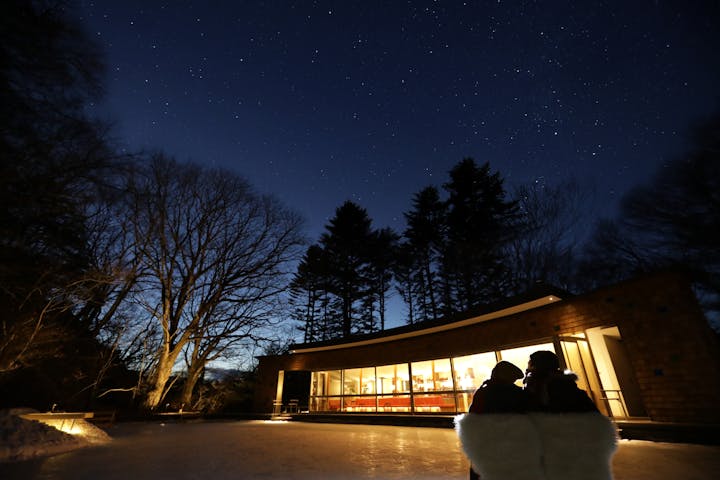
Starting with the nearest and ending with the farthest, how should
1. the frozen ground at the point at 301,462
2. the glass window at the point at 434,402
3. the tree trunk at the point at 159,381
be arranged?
the frozen ground at the point at 301,462
the glass window at the point at 434,402
the tree trunk at the point at 159,381

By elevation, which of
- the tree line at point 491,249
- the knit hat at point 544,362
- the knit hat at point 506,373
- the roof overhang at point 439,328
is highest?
the tree line at point 491,249

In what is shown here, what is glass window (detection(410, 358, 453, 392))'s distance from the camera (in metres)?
11.3

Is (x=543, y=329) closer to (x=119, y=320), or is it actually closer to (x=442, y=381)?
(x=442, y=381)

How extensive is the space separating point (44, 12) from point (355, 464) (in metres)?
8.68

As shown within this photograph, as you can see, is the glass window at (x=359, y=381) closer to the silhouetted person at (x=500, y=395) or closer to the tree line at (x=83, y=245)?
the tree line at (x=83, y=245)

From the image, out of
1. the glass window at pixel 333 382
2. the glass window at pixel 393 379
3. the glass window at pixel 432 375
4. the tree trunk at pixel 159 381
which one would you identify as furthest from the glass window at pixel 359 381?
the tree trunk at pixel 159 381

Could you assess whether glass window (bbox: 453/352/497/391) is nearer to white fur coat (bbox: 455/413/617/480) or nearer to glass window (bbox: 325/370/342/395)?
glass window (bbox: 325/370/342/395)

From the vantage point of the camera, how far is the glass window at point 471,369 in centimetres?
1036

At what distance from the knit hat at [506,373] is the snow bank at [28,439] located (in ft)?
23.9

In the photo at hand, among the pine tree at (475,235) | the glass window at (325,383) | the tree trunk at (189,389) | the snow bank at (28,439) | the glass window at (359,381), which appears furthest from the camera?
the pine tree at (475,235)

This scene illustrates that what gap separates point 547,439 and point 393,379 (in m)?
12.6

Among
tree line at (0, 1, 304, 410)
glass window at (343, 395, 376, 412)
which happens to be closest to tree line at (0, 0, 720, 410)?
tree line at (0, 1, 304, 410)

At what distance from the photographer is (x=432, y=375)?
11.6m

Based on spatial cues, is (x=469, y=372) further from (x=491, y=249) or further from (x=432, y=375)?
(x=491, y=249)
